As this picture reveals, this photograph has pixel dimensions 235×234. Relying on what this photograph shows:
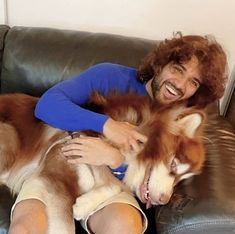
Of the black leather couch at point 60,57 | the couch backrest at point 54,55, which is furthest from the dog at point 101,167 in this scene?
the couch backrest at point 54,55

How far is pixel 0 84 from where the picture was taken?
2119mm

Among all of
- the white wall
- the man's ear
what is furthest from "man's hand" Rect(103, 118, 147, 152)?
the white wall

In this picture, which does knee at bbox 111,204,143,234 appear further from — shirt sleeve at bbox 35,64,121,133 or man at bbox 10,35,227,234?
shirt sleeve at bbox 35,64,121,133

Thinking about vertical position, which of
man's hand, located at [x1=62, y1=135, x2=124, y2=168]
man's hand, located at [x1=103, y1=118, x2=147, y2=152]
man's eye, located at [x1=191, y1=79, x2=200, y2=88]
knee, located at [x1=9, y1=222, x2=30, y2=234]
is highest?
man's eye, located at [x1=191, y1=79, x2=200, y2=88]

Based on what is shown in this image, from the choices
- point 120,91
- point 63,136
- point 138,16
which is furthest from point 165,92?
point 138,16

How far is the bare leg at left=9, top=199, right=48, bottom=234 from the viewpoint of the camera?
1247mm

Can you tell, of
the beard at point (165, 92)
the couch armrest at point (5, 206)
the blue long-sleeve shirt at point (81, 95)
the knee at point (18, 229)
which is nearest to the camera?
the knee at point (18, 229)

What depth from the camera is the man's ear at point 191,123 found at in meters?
1.40

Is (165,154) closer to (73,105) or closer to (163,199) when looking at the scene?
(163,199)

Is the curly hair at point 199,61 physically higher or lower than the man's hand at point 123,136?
higher

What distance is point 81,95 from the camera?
5.16ft

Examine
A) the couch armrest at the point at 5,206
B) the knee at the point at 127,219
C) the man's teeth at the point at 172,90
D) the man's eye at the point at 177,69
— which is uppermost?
the man's eye at the point at 177,69

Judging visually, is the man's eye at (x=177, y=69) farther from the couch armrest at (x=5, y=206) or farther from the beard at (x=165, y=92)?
the couch armrest at (x=5, y=206)

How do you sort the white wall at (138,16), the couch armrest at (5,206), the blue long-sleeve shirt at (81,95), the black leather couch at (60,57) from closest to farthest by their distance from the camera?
the couch armrest at (5,206) → the blue long-sleeve shirt at (81,95) → the black leather couch at (60,57) → the white wall at (138,16)
